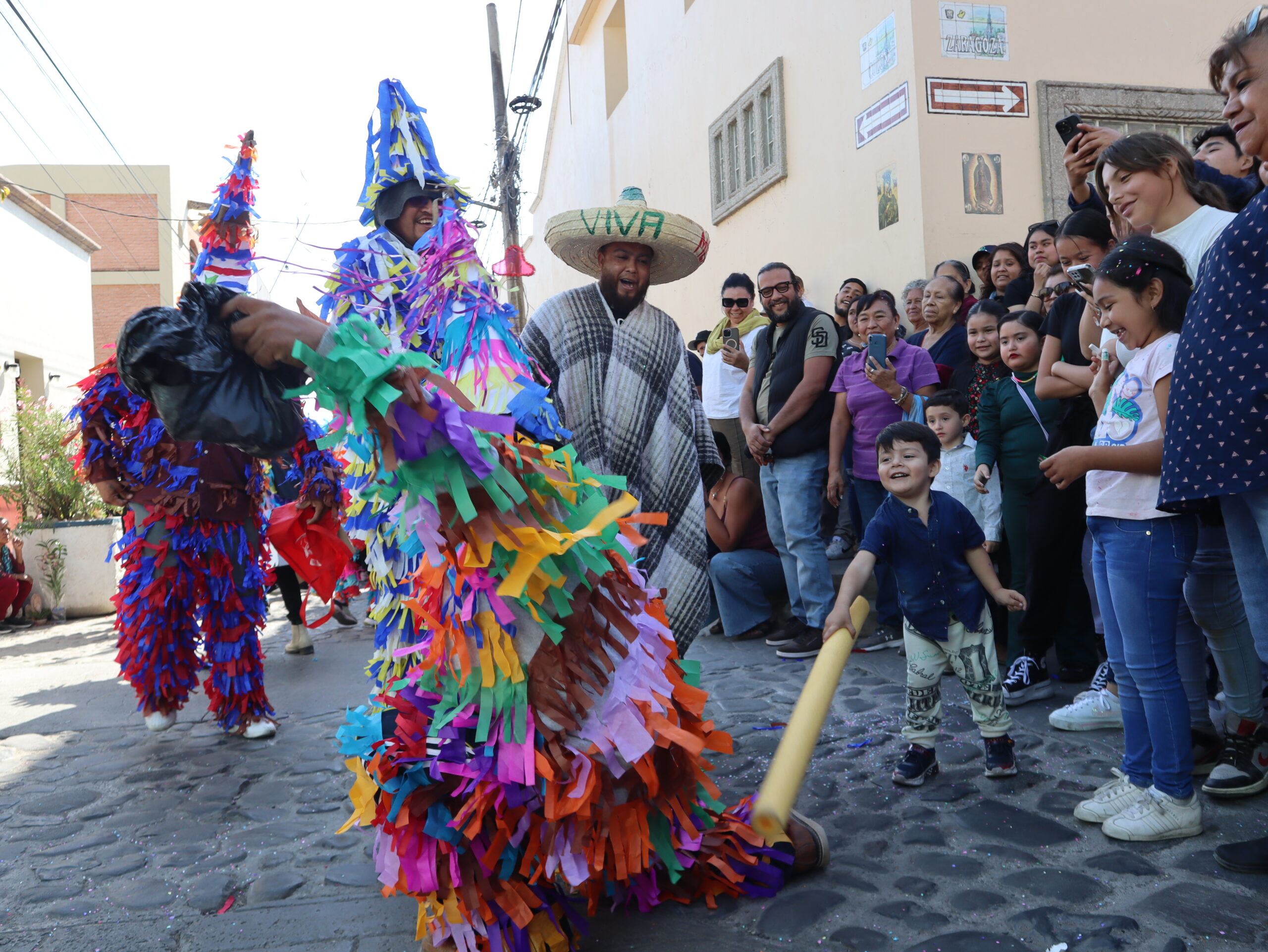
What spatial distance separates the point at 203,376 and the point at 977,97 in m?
6.44

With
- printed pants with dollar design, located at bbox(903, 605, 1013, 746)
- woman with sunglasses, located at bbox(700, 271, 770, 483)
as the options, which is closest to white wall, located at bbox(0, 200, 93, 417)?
woman with sunglasses, located at bbox(700, 271, 770, 483)

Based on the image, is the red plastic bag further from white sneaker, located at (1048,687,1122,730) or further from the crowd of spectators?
white sneaker, located at (1048,687,1122,730)

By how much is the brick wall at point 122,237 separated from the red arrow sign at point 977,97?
31576 mm

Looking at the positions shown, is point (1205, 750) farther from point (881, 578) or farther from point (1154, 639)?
point (881, 578)

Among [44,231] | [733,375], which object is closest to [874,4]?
[733,375]

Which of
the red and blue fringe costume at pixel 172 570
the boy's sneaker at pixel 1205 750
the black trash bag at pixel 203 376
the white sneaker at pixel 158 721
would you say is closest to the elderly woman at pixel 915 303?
the boy's sneaker at pixel 1205 750

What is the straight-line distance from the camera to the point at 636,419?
3238mm

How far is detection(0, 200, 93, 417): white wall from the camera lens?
50.4 feet

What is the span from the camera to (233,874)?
2.69 metres

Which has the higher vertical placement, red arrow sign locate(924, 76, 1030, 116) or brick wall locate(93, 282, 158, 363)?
brick wall locate(93, 282, 158, 363)

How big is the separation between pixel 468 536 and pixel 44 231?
1946cm

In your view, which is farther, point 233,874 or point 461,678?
point 233,874

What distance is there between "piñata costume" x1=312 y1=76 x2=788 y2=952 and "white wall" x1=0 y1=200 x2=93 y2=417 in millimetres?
14073

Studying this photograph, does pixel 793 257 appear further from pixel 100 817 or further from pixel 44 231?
pixel 44 231
